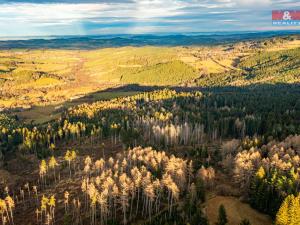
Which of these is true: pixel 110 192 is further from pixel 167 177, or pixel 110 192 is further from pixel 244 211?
pixel 244 211

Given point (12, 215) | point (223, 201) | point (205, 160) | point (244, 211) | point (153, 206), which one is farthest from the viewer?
point (205, 160)

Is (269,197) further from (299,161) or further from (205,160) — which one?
(205,160)

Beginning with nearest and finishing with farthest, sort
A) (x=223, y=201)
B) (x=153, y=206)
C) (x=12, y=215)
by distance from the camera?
(x=223, y=201)
(x=153, y=206)
(x=12, y=215)

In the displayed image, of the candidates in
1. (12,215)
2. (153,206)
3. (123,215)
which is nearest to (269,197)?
(153,206)

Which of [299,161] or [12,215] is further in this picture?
[12,215]

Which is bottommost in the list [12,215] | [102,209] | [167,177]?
[12,215]

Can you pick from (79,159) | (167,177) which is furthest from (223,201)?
(79,159)

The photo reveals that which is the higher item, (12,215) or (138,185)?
(138,185)
